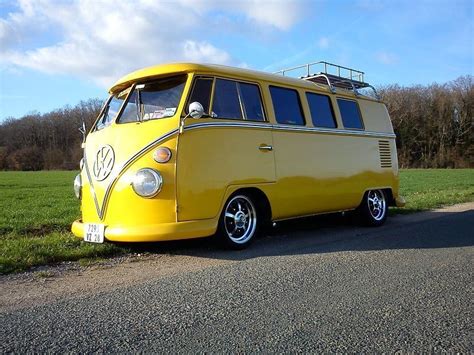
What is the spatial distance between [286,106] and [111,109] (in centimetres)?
281

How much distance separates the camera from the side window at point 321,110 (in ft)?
26.7

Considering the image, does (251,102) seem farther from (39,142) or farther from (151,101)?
(39,142)

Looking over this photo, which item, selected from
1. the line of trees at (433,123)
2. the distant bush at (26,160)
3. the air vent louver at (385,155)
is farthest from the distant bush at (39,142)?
the air vent louver at (385,155)

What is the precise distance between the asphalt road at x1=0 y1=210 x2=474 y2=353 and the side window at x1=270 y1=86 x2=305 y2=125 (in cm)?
224

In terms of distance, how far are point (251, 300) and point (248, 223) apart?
2.60m

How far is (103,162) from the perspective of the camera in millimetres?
6328

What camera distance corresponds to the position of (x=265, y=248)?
22.6 ft

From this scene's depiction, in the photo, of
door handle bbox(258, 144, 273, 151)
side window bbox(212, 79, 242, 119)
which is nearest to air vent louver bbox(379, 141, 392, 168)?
door handle bbox(258, 144, 273, 151)

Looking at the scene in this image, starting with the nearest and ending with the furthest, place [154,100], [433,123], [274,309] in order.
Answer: [274,309]
[154,100]
[433,123]

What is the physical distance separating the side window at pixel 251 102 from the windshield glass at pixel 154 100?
99cm

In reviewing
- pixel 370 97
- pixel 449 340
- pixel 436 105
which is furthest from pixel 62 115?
pixel 449 340

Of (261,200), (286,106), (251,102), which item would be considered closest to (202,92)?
(251,102)

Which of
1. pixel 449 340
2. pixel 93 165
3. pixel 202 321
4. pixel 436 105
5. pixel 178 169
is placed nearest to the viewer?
pixel 449 340

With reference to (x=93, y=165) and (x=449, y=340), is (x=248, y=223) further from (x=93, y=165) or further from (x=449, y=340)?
(x=449, y=340)
